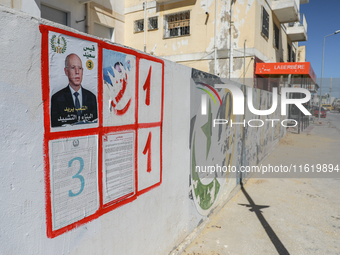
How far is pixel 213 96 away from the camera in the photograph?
393 cm

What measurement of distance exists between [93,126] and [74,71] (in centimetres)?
38

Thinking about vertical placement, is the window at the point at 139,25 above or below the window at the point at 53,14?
above

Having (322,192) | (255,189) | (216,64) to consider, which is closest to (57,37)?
(255,189)

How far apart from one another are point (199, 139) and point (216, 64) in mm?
9936

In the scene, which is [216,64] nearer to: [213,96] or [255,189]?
[255,189]

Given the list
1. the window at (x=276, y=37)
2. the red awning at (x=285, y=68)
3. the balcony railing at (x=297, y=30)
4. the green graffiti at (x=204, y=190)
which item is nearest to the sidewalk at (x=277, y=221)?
the green graffiti at (x=204, y=190)

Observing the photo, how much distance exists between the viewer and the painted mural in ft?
11.2

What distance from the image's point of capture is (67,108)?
1601 millimetres

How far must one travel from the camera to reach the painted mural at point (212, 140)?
3.41 m

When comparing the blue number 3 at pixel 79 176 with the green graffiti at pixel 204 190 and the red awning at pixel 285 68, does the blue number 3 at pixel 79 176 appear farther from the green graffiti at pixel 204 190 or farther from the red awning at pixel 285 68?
the red awning at pixel 285 68

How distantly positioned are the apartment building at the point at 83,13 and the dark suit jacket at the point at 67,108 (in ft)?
23.5

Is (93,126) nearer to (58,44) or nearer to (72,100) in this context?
(72,100)

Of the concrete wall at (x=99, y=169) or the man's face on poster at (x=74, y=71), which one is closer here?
the concrete wall at (x=99, y=169)

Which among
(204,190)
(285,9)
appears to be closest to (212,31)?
(285,9)
